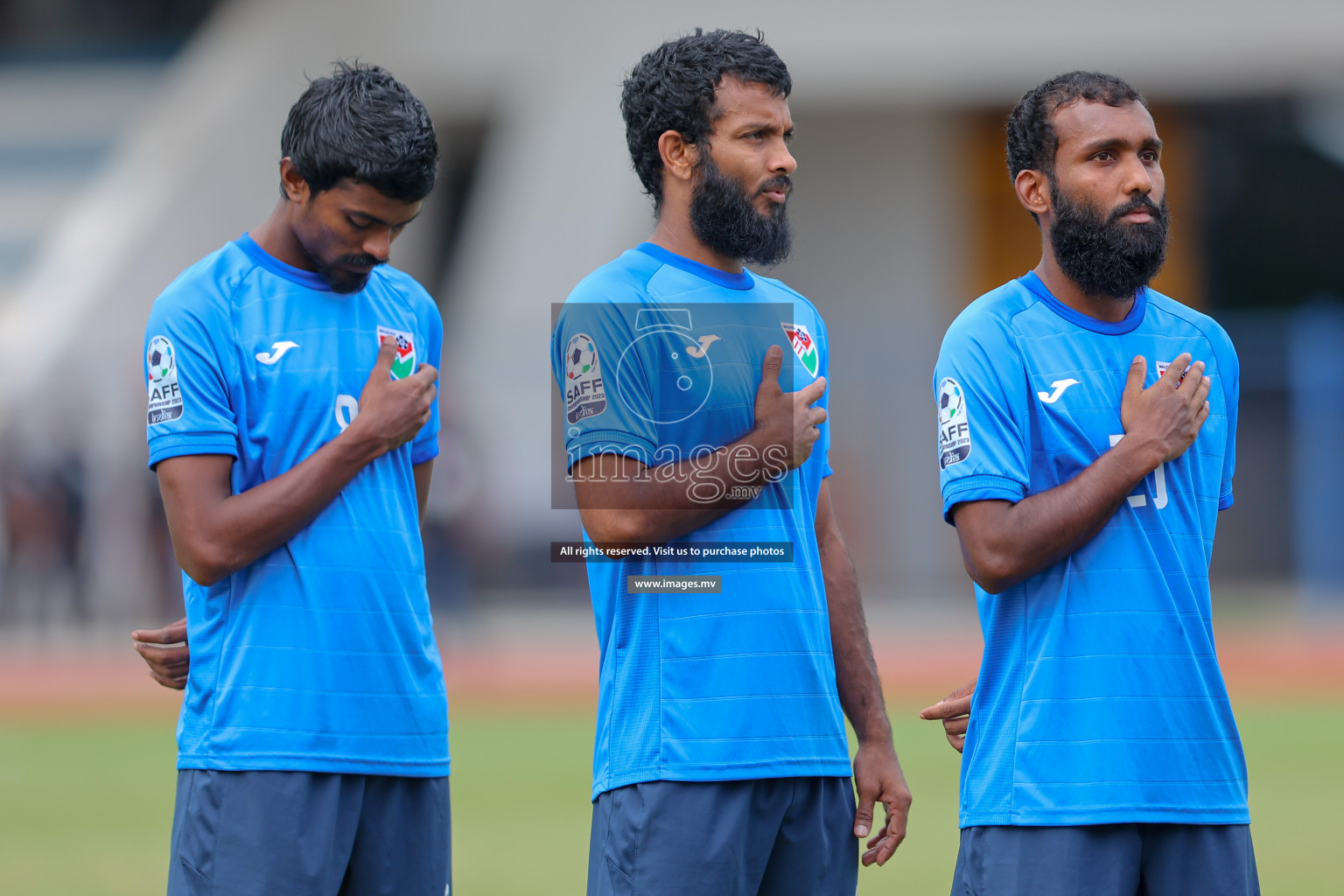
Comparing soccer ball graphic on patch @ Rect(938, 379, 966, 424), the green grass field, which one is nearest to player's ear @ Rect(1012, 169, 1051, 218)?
soccer ball graphic on patch @ Rect(938, 379, 966, 424)

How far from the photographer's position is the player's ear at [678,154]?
3664mm

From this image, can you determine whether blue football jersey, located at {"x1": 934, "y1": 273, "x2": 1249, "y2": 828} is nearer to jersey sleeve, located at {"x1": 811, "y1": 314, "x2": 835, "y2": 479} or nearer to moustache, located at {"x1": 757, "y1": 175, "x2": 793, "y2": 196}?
jersey sleeve, located at {"x1": 811, "y1": 314, "x2": 835, "y2": 479}

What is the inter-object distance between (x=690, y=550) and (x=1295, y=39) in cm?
2039

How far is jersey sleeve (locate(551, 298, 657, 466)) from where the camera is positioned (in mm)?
3420

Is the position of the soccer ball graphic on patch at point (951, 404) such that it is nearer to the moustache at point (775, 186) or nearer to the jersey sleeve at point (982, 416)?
the jersey sleeve at point (982, 416)

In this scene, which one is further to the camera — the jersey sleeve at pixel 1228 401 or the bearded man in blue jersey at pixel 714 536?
the jersey sleeve at pixel 1228 401

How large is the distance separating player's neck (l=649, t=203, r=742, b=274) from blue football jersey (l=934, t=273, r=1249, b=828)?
0.56 m

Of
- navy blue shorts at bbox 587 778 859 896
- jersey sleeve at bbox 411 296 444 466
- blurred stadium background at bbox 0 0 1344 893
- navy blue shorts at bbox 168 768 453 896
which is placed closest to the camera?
navy blue shorts at bbox 587 778 859 896

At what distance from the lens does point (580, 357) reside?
11.5 feet

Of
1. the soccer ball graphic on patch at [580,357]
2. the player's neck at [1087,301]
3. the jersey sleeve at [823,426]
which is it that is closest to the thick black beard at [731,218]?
the jersey sleeve at [823,426]

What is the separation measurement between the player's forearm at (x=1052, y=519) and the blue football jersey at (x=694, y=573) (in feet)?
1.47

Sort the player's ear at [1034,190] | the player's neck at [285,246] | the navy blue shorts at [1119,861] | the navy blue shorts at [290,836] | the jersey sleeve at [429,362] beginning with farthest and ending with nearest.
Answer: the jersey sleeve at [429,362]
the player's neck at [285,246]
the player's ear at [1034,190]
the navy blue shorts at [290,836]
the navy blue shorts at [1119,861]

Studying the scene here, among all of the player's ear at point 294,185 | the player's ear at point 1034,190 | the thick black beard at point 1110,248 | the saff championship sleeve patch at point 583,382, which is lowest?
the saff championship sleeve patch at point 583,382

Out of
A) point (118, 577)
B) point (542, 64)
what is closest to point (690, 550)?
point (118, 577)
